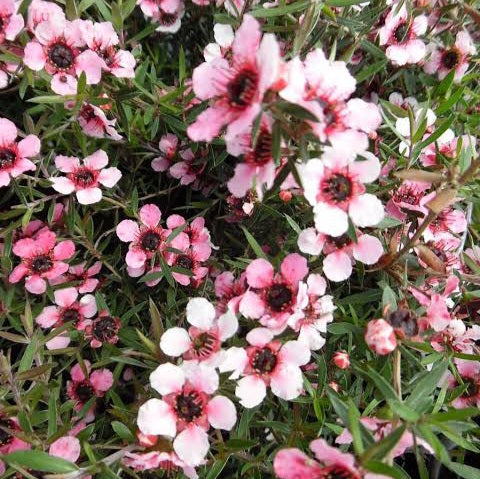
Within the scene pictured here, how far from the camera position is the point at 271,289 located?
3.93 feet

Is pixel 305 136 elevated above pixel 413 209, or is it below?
above

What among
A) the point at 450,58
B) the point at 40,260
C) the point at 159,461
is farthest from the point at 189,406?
the point at 450,58

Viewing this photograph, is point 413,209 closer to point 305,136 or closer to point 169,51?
point 305,136

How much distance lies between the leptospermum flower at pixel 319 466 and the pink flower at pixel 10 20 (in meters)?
1.18

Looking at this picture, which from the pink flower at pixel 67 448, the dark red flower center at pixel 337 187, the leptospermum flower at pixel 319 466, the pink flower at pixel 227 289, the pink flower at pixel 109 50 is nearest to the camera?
the leptospermum flower at pixel 319 466

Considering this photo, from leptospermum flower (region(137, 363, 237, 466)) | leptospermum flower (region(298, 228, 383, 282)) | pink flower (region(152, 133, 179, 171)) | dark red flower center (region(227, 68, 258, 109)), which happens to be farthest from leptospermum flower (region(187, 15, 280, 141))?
pink flower (region(152, 133, 179, 171))

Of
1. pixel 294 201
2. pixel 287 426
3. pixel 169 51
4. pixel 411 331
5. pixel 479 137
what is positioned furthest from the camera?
pixel 169 51

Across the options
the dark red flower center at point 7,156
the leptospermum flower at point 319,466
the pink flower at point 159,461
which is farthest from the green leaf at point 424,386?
the dark red flower center at point 7,156

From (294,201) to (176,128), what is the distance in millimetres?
453

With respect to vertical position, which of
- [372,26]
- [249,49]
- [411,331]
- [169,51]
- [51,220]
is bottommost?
[51,220]

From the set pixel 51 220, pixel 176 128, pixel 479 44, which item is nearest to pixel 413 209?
pixel 176 128

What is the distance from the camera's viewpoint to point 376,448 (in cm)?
84

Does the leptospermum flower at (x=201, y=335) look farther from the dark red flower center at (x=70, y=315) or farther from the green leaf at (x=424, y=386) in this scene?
the dark red flower center at (x=70, y=315)

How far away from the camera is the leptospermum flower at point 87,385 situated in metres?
1.49
